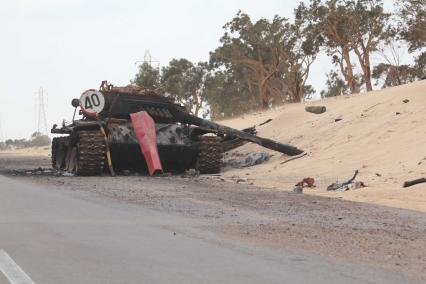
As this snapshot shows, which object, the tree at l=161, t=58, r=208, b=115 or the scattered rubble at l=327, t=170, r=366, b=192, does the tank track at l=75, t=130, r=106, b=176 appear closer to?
the scattered rubble at l=327, t=170, r=366, b=192

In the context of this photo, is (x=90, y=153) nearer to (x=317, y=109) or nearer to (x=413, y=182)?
(x=413, y=182)

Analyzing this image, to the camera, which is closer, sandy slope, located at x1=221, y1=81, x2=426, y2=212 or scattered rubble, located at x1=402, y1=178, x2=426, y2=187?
scattered rubble, located at x1=402, y1=178, x2=426, y2=187

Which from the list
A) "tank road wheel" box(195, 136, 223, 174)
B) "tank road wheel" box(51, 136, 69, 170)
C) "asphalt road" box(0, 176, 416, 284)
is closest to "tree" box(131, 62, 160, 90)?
"tank road wheel" box(51, 136, 69, 170)

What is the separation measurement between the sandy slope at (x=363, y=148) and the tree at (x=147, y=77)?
34.9 metres

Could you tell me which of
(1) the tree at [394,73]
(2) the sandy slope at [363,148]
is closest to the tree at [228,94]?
(1) the tree at [394,73]

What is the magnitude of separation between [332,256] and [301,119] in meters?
26.2

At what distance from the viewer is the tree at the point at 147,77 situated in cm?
6669

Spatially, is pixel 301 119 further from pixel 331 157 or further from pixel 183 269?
pixel 183 269

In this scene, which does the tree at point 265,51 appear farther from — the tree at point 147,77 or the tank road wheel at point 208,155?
the tank road wheel at point 208,155

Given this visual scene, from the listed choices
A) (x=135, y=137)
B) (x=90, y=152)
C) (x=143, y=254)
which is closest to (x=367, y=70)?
(x=135, y=137)

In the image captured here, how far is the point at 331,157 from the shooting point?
2241 cm

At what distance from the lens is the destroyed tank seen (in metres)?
20.8

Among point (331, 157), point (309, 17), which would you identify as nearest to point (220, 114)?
point (309, 17)

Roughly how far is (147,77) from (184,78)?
207 inches
